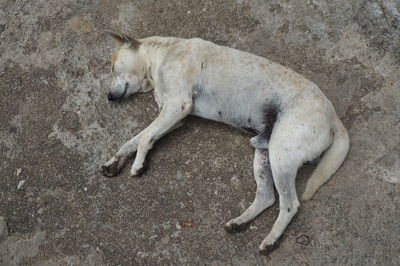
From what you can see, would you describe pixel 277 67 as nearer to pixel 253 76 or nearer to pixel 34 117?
pixel 253 76

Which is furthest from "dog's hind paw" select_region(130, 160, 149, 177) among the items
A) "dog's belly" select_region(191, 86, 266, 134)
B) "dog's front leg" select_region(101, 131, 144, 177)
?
"dog's belly" select_region(191, 86, 266, 134)

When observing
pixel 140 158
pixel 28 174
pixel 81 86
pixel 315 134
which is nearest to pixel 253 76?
pixel 315 134

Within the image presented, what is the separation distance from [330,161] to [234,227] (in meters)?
0.97

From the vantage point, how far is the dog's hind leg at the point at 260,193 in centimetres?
413

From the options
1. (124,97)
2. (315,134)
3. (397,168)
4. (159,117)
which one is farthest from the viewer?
(124,97)

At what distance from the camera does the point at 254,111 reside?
4.35m

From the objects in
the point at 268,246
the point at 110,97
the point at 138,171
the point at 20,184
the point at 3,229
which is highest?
the point at 110,97

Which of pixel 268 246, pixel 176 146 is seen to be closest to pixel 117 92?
pixel 176 146

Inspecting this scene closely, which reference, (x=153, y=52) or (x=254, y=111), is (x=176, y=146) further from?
(x=153, y=52)

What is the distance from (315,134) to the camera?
4020 mm

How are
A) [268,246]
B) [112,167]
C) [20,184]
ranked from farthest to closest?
[20,184], [112,167], [268,246]

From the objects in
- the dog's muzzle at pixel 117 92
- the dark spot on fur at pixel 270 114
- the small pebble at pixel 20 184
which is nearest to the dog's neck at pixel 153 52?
the dog's muzzle at pixel 117 92

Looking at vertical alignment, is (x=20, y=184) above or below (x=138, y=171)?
below

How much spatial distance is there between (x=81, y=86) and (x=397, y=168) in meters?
3.14
